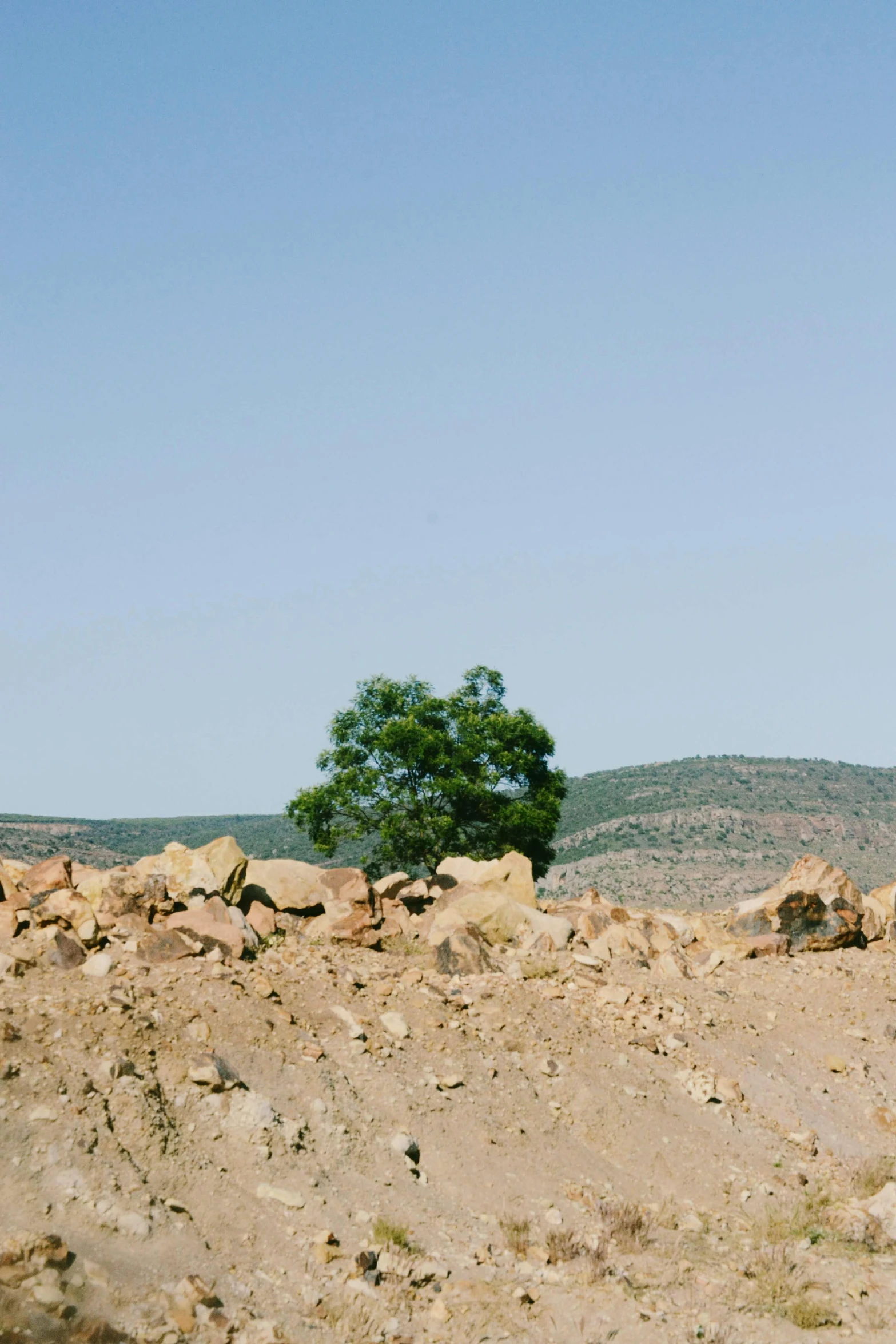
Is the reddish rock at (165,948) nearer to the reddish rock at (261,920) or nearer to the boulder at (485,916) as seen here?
the reddish rock at (261,920)

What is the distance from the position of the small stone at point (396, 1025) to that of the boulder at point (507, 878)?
5762 mm

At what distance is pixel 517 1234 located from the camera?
9.95 metres

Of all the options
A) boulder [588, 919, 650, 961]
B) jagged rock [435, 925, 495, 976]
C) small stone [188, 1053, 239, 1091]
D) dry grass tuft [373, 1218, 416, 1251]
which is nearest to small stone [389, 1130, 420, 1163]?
dry grass tuft [373, 1218, 416, 1251]

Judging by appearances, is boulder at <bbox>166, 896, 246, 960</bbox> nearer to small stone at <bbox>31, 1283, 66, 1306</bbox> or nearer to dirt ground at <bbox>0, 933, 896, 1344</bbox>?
dirt ground at <bbox>0, 933, 896, 1344</bbox>

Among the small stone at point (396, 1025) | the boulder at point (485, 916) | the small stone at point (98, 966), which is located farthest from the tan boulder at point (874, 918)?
the small stone at point (98, 966)

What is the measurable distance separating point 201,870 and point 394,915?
156 inches

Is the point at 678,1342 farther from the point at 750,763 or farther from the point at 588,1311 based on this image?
the point at 750,763

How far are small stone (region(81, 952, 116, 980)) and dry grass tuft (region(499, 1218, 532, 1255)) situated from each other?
227 inches

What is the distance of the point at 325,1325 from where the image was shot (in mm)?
7945

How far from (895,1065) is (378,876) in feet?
72.3

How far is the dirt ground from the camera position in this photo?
8.31 m

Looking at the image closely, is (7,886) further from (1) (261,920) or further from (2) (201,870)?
(1) (261,920)

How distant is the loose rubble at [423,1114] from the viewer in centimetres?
838

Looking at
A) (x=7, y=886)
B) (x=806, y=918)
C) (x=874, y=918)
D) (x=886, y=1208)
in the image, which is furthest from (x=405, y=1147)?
(x=874, y=918)
